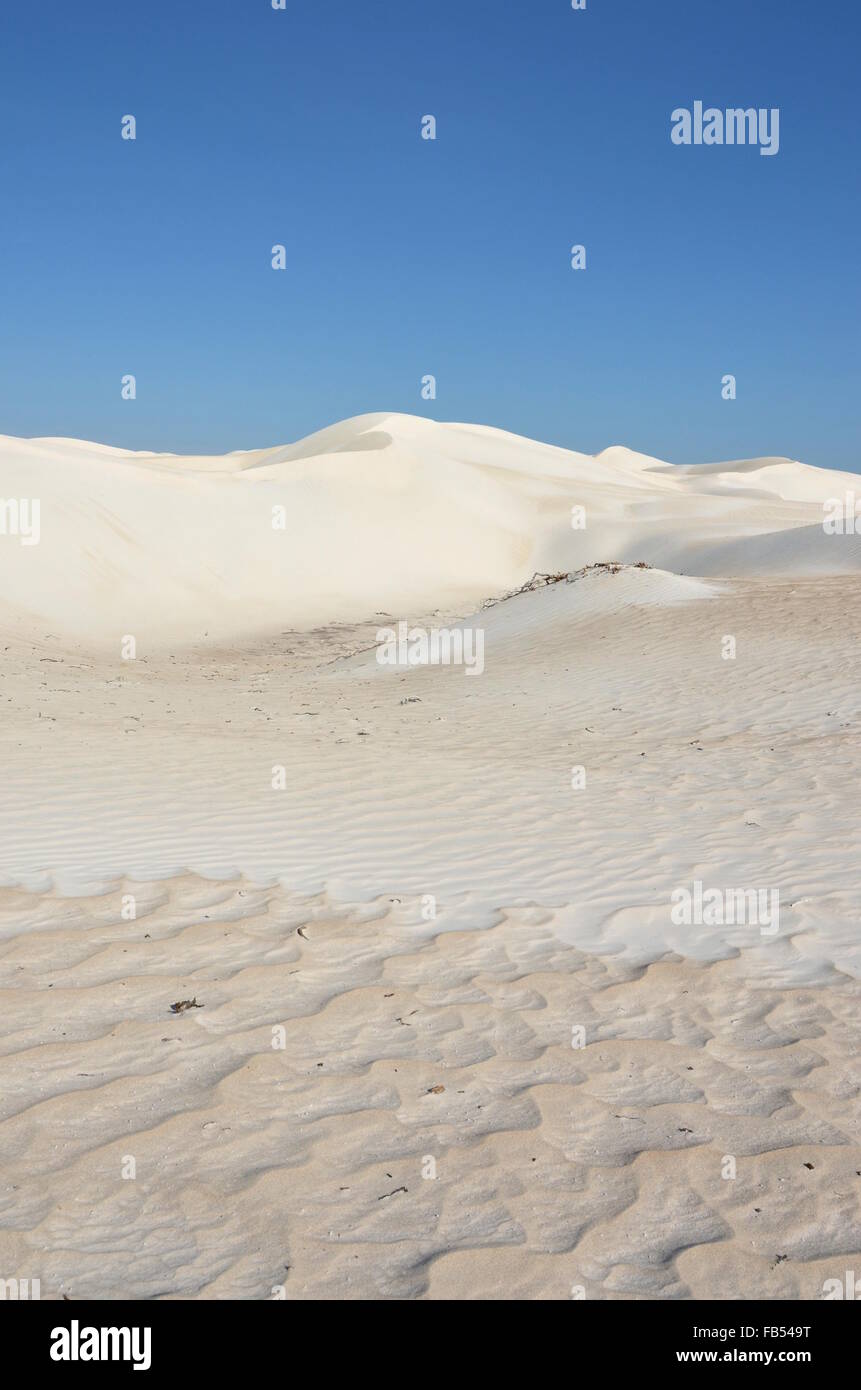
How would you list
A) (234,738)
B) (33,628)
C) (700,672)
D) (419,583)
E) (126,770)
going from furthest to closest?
(419,583), (33,628), (700,672), (234,738), (126,770)

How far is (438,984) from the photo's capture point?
15.3 ft

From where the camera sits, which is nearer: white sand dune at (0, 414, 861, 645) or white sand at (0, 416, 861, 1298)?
white sand at (0, 416, 861, 1298)

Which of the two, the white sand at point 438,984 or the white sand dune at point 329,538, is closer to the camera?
the white sand at point 438,984

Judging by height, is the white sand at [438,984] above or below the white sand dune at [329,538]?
below

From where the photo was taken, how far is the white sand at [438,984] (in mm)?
3010

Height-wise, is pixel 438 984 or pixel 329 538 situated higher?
pixel 329 538

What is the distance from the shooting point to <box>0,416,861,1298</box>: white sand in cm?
301

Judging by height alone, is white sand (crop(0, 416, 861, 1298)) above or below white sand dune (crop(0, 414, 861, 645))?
below

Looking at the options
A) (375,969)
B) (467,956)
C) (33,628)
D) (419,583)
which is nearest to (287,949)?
(375,969)

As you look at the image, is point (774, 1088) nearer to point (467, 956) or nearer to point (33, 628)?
point (467, 956)

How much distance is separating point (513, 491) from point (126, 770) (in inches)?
1288

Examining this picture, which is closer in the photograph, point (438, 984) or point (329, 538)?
point (438, 984)

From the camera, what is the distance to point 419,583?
98.7 feet

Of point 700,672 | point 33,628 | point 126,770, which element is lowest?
point 126,770
